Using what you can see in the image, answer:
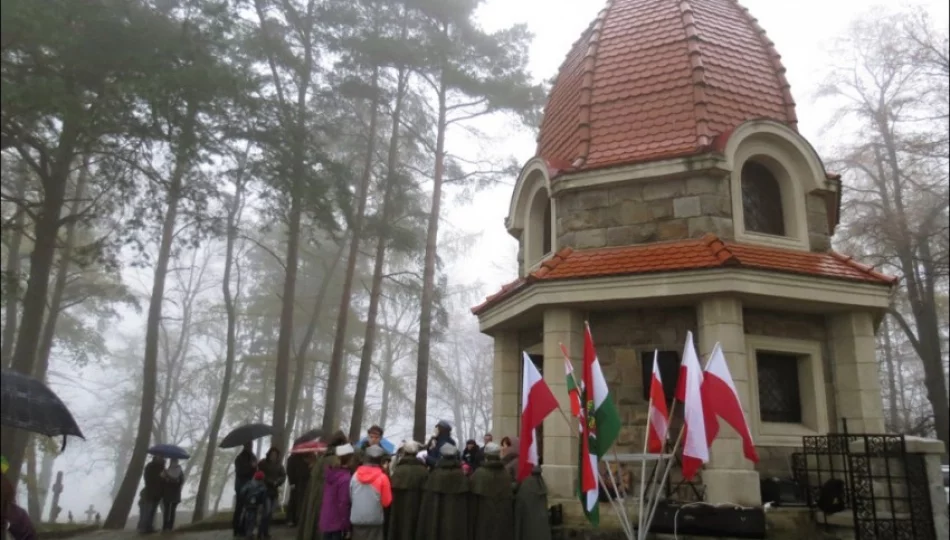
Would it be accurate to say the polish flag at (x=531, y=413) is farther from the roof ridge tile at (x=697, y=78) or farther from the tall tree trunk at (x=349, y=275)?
the tall tree trunk at (x=349, y=275)

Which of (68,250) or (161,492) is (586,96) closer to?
(68,250)

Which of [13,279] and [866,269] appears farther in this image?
[866,269]

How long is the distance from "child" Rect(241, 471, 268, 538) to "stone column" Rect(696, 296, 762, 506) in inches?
228

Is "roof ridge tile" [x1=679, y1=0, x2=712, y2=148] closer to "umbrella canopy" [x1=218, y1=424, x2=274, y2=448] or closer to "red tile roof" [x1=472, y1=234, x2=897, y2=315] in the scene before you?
"red tile roof" [x1=472, y1=234, x2=897, y2=315]

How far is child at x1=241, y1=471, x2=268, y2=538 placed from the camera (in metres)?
9.14

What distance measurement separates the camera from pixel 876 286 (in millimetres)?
8664

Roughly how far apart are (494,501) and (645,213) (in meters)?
4.57

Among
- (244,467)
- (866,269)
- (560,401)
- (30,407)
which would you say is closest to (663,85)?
(866,269)

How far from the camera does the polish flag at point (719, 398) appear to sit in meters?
6.24

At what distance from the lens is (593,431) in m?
6.28

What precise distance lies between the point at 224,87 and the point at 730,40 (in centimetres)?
779

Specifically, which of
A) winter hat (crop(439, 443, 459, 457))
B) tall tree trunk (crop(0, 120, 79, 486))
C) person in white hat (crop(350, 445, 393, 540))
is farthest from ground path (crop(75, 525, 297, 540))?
tall tree trunk (crop(0, 120, 79, 486))

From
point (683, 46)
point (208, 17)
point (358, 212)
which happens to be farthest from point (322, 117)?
point (683, 46)

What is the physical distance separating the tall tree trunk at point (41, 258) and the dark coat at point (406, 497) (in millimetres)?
3468
